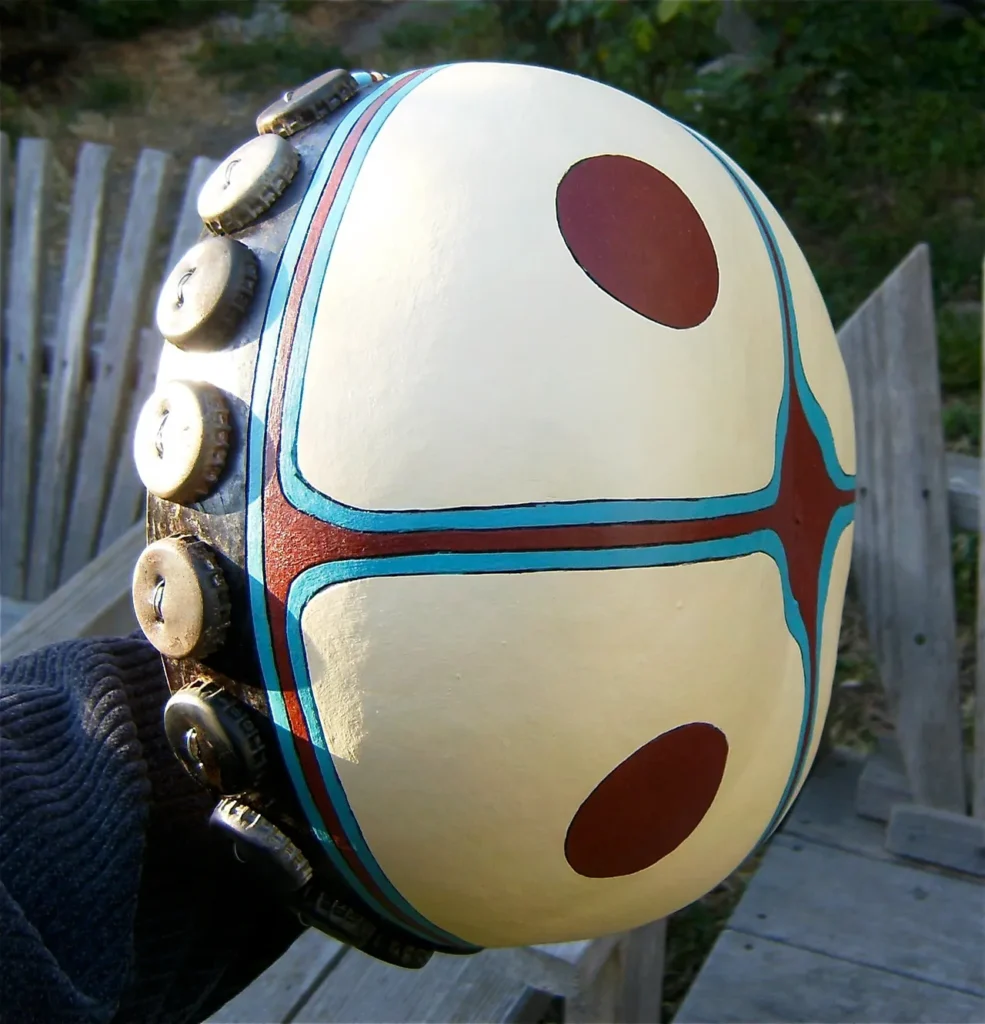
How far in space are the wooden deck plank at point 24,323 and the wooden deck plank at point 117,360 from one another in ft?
0.70

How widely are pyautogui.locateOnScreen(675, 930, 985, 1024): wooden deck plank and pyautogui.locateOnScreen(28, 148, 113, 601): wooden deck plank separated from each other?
7.01ft

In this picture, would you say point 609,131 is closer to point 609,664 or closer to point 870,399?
point 609,664

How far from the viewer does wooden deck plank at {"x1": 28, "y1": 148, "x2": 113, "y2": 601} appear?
3.28 m

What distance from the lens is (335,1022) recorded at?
79.0 inches

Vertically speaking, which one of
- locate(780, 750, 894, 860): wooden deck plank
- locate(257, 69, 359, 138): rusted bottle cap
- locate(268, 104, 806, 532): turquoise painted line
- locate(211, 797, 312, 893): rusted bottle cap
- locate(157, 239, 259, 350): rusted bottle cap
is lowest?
locate(780, 750, 894, 860): wooden deck plank

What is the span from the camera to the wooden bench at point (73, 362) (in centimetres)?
318

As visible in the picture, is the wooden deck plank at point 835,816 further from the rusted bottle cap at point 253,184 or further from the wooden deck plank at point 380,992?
the rusted bottle cap at point 253,184

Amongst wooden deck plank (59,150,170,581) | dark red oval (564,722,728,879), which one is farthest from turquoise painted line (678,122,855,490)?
wooden deck plank (59,150,170,581)

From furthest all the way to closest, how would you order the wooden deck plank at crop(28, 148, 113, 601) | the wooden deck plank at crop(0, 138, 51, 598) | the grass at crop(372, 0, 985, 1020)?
the grass at crop(372, 0, 985, 1020), the wooden deck plank at crop(0, 138, 51, 598), the wooden deck plank at crop(28, 148, 113, 601)

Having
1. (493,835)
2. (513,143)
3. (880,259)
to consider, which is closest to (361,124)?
(513,143)

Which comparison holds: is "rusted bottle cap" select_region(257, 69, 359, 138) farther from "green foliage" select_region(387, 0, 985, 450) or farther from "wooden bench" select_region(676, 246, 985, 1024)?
"green foliage" select_region(387, 0, 985, 450)

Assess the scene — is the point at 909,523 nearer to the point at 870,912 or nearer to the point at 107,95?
the point at 870,912

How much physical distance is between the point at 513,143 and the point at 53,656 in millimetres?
854

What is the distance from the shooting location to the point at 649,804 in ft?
3.83
